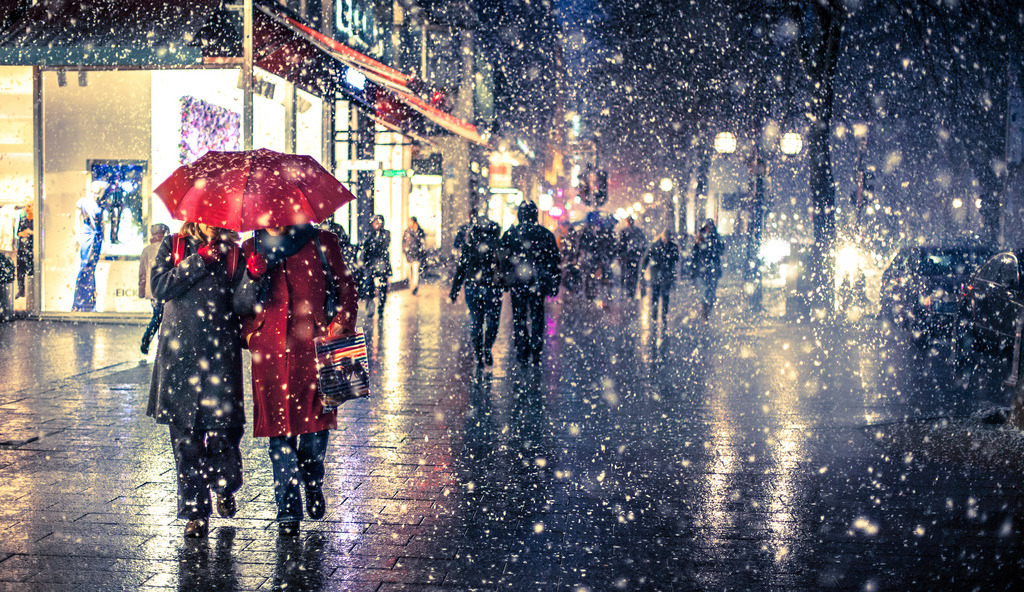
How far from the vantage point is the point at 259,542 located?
17.2ft

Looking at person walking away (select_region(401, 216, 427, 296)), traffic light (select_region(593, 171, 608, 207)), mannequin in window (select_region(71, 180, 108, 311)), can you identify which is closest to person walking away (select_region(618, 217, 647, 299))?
person walking away (select_region(401, 216, 427, 296))

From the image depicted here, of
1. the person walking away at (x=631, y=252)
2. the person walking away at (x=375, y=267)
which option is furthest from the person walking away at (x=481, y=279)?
the person walking away at (x=631, y=252)

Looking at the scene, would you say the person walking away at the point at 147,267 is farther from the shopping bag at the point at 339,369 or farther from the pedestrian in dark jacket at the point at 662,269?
the pedestrian in dark jacket at the point at 662,269

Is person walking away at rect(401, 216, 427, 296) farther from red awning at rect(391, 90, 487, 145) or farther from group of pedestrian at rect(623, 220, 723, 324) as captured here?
group of pedestrian at rect(623, 220, 723, 324)

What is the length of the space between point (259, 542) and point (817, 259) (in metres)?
17.0

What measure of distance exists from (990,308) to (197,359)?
39.4 feet

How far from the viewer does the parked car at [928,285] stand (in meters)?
16.0

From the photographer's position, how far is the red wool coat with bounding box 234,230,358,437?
17.2 ft

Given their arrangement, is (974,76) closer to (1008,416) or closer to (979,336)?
(979,336)

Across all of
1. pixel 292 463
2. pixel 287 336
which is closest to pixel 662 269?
pixel 292 463

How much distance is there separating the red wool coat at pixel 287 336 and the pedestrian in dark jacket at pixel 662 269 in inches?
580

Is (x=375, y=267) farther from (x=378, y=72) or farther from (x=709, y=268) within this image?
(x=709, y=268)

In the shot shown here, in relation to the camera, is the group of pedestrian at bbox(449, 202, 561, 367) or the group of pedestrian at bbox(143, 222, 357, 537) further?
the group of pedestrian at bbox(449, 202, 561, 367)

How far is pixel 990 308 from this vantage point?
1409 cm
